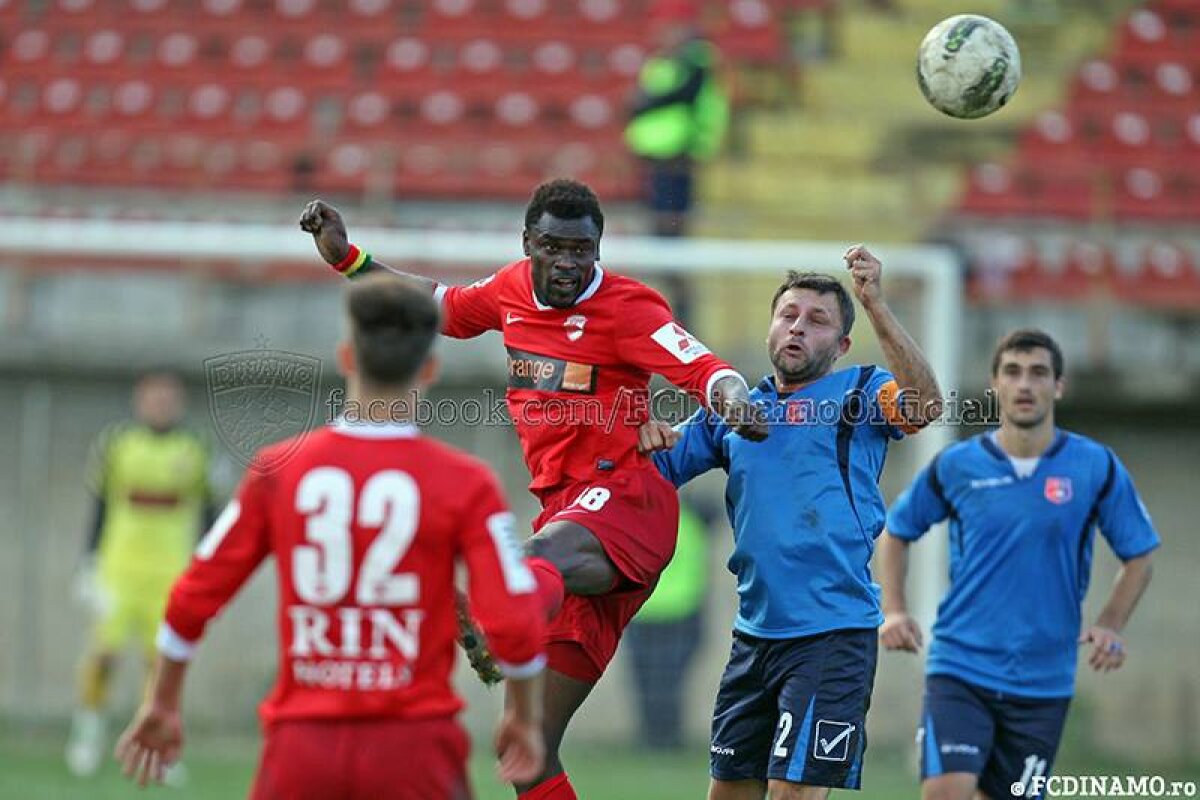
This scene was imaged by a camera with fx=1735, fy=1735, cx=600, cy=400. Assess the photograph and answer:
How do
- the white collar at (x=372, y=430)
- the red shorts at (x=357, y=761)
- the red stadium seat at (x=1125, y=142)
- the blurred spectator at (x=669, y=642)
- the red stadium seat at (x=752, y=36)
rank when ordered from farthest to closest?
the red stadium seat at (x=752, y=36) < the red stadium seat at (x=1125, y=142) < the blurred spectator at (x=669, y=642) < the white collar at (x=372, y=430) < the red shorts at (x=357, y=761)

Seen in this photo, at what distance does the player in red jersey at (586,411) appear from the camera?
229 inches

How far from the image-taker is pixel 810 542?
19.5ft

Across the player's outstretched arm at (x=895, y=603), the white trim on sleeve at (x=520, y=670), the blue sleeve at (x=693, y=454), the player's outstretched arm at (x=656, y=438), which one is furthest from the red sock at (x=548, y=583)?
the player's outstretched arm at (x=895, y=603)

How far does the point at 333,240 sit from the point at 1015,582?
292 centimetres

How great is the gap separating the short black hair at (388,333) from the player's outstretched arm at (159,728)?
88 cm

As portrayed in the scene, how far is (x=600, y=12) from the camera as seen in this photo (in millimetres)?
15359

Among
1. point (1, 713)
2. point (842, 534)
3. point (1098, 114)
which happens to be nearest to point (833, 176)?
point (1098, 114)

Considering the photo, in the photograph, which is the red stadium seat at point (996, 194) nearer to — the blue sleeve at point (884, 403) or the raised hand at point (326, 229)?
the blue sleeve at point (884, 403)

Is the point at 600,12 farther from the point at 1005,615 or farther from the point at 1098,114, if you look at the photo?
the point at 1005,615

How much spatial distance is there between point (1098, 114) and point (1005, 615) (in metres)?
9.00

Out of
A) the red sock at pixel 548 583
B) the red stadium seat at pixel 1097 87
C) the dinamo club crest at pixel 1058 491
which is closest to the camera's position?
the red sock at pixel 548 583

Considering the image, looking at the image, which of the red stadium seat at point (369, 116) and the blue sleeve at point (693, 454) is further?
the red stadium seat at point (369, 116)

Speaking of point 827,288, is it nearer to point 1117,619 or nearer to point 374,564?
point 1117,619

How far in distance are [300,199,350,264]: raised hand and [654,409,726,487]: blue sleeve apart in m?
1.37
